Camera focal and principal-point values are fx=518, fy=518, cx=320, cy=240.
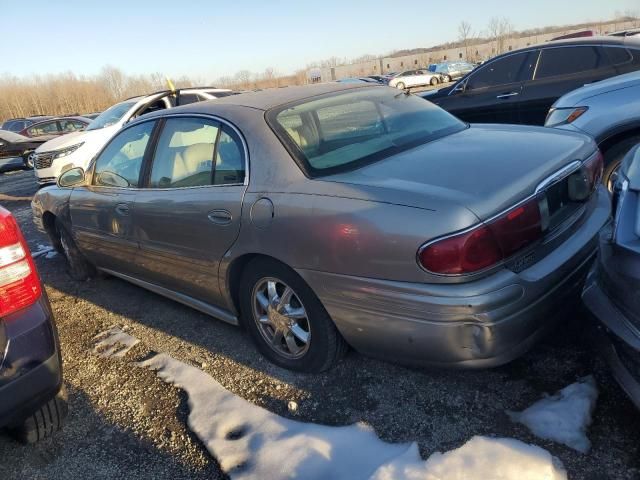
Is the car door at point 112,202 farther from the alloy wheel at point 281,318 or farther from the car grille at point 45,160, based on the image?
the car grille at point 45,160

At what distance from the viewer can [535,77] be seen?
6418 mm

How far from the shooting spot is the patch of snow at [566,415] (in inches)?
83.4

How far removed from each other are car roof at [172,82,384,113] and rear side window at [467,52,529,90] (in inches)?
151

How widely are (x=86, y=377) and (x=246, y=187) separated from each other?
1605mm

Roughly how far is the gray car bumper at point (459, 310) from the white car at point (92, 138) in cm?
819

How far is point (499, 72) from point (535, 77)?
524mm

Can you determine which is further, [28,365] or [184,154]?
[184,154]

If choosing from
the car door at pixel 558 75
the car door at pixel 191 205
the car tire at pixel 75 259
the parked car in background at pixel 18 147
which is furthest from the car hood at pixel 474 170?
the parked car in background at pixel 18 147

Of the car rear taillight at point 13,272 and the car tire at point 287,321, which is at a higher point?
the car rear taillight at point 13,272

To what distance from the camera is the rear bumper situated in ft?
6.93

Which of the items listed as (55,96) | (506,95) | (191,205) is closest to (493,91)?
(506,95)

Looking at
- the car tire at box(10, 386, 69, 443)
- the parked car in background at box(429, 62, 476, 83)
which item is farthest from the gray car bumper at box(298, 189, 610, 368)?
the parked car in background at box(429, 62, 476, 83)

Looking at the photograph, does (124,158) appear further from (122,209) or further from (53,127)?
(53,127)

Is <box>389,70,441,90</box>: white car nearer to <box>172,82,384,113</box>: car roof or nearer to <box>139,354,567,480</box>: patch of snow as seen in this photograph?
<box>172,82,384,113</box>: car roof
